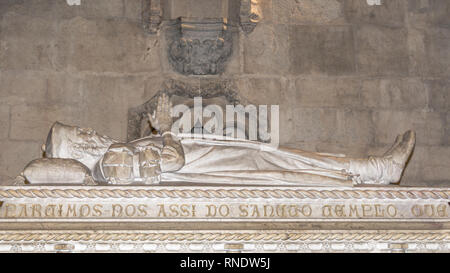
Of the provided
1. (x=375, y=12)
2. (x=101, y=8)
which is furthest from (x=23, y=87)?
(x=375, y=12)

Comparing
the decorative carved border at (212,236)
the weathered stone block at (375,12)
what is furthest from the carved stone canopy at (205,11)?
the decorative carved border at (212,236)

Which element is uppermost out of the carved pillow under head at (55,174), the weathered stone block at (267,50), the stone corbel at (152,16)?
the stone corbel at (152,16)

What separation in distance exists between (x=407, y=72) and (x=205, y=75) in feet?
7.46

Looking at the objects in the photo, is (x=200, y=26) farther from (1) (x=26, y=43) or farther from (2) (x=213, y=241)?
(2) (x=213, y=241)

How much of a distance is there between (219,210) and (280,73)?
2975mm

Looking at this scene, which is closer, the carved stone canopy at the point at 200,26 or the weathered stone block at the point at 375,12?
the carved stone canopy at the point at 200,26

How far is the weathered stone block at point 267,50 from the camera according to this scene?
648 centimetres

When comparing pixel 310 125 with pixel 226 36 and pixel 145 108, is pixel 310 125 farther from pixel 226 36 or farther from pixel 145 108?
pixel 145 108

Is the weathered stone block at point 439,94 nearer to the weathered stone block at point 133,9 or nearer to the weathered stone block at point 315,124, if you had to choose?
the weathered stone block at point 315,124

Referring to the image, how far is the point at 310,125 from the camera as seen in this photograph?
633 cm

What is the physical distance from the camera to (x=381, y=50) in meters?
6.63

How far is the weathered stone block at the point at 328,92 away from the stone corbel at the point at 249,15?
788mm

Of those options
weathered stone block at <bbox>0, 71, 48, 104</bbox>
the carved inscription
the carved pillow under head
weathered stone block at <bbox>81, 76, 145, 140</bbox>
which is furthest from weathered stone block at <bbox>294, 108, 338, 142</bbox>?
the carved pillow under head

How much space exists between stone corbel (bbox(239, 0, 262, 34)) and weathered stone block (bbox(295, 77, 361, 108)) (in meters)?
0.79
